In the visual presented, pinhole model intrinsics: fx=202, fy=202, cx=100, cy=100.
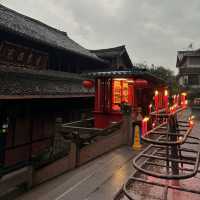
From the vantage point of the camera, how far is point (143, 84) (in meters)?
9.84

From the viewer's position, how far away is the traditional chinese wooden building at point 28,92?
29.4 ft

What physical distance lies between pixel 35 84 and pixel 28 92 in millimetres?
1664

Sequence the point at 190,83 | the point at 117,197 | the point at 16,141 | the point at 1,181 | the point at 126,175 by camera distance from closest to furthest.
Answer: the point at 117,197
the point at 126,175
the point at 1,181
the point at 16,141
the point at 190,83

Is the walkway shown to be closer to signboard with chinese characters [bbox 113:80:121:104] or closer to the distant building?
signboard with chinese characters [bbox 113:80:121:104]

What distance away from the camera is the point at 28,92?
847 cm

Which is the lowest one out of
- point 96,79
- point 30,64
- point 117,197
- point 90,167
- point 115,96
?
point 90,167

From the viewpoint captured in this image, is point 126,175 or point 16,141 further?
point 16,141

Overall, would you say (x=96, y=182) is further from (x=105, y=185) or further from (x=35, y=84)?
(x=35, y=84)

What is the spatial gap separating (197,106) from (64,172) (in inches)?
794

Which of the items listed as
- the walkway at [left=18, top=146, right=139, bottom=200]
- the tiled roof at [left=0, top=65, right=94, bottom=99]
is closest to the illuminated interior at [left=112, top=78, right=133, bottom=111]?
the tiled roof at [left=0, top=65, right=94, bottom=99]

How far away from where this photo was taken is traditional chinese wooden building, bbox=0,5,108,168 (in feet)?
29.4

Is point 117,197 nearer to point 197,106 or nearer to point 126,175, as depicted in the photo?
point 126,175

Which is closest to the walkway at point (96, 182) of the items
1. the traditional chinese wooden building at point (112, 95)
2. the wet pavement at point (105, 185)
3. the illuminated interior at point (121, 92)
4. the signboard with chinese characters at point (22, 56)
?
the wet pavement at point (105, 185)

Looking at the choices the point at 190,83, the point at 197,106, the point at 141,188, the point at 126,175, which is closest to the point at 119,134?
the point at 126,175
